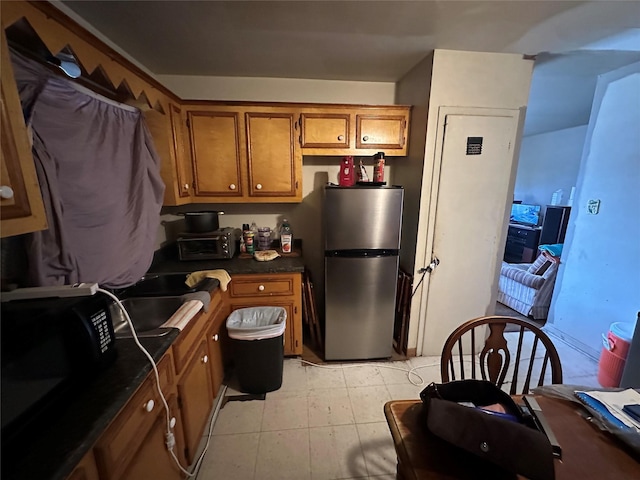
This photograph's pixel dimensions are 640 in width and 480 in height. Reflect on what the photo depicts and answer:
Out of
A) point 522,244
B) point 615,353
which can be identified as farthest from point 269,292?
point 522,244

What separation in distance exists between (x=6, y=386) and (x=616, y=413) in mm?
1696

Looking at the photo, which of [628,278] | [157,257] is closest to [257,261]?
[157,257]

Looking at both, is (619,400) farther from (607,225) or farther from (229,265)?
(229,265)

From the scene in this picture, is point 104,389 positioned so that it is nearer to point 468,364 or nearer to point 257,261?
point 257,261

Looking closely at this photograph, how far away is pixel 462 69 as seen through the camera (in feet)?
6.21

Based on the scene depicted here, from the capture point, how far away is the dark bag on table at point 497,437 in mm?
589

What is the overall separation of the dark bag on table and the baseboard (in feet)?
8.16

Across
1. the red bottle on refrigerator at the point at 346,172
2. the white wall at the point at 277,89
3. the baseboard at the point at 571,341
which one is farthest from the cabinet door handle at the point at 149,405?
the baseboard at the point at 571,341

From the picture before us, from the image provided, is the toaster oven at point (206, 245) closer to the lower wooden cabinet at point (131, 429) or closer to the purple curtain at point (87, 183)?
the purple curtain at point (87, 183)

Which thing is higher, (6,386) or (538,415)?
(6,386)

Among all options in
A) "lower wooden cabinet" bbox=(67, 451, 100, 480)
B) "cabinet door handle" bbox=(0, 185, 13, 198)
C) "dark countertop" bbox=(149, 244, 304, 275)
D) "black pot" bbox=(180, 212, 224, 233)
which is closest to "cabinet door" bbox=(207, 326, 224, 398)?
"dark countertop" bbox=(149, 244, 304, 275)

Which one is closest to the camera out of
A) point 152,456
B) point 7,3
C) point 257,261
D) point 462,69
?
point 7,3

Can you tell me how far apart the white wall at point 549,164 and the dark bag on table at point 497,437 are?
588 cm

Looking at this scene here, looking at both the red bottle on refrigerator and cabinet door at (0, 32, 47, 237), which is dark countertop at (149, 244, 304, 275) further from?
cabinet door at (0, 32, 47, 237)
